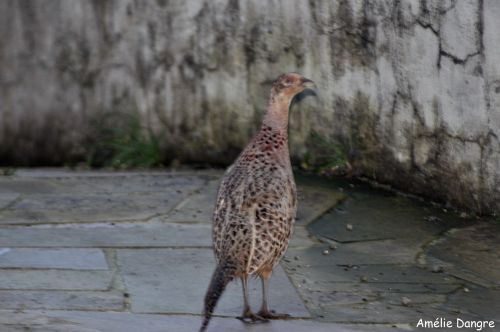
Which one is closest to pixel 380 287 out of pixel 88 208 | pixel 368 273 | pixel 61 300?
pixel 368 273

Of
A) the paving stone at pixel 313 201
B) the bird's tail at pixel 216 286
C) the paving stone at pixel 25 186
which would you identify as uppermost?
the bird's tail at pixel 216 286

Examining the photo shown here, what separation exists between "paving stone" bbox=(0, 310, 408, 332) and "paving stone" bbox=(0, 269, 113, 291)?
0.44 metres

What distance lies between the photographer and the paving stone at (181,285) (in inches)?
207

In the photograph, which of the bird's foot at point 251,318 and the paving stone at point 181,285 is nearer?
the bird's foot at point 251,318

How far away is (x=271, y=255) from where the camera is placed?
4.88 metres

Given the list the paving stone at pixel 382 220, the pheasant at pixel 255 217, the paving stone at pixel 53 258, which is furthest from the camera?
the paving stone at pixel 382 220

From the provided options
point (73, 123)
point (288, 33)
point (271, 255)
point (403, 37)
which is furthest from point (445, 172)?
point (73, 123)

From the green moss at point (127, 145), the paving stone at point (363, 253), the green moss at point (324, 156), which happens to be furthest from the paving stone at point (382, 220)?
the green moss at point (127, 145)

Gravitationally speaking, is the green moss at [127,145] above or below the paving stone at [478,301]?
above

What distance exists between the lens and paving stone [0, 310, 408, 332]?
4785 mm

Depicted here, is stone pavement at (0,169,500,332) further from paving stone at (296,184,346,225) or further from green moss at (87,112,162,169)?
green moss at (87,112,162,169)

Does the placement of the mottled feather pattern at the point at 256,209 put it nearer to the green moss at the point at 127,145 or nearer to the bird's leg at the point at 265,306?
the bird's leg at the point at 265,306

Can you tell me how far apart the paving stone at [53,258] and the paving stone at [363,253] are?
1.02m

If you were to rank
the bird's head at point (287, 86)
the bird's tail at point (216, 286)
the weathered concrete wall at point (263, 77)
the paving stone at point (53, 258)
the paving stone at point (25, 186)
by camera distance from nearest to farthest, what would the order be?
the bird's tail at point (216, 286)
the bird's head at point (287, 86)
the paving stone at point (53, 258)
the weathered concrete wall at point (263, 77)
the paving stone at point (25, 186)
